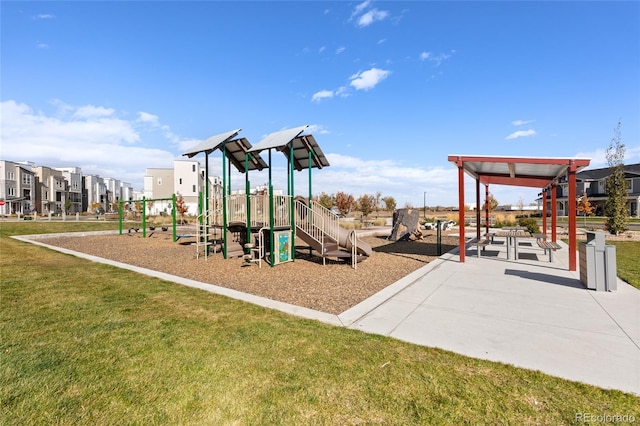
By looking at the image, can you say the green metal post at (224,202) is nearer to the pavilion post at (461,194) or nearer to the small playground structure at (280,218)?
the small playground structure at (280,218)

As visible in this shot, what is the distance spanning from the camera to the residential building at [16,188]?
190 feet

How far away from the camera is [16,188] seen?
6138cm

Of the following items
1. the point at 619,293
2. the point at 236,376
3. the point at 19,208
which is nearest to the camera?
the point at 236,376

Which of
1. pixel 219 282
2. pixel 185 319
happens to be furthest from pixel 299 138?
pixel 185 319

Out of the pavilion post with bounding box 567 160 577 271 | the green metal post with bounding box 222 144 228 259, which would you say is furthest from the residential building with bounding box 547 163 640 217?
the green metal post with bounding box 222 144 228 259

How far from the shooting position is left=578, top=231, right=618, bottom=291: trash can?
6.47 meters

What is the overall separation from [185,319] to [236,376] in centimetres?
212

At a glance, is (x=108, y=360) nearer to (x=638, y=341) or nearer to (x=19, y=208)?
(x=638, y=341)

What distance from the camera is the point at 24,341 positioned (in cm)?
397

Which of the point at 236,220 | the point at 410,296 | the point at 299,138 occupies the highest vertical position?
the point at 299,138

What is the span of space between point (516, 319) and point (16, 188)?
85072mm

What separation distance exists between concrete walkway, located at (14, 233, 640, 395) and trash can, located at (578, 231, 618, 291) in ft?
0.71

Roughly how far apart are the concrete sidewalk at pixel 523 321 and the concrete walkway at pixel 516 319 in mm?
11

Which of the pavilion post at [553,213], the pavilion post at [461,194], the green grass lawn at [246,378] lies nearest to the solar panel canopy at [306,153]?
the pavilion post at [461,194]
